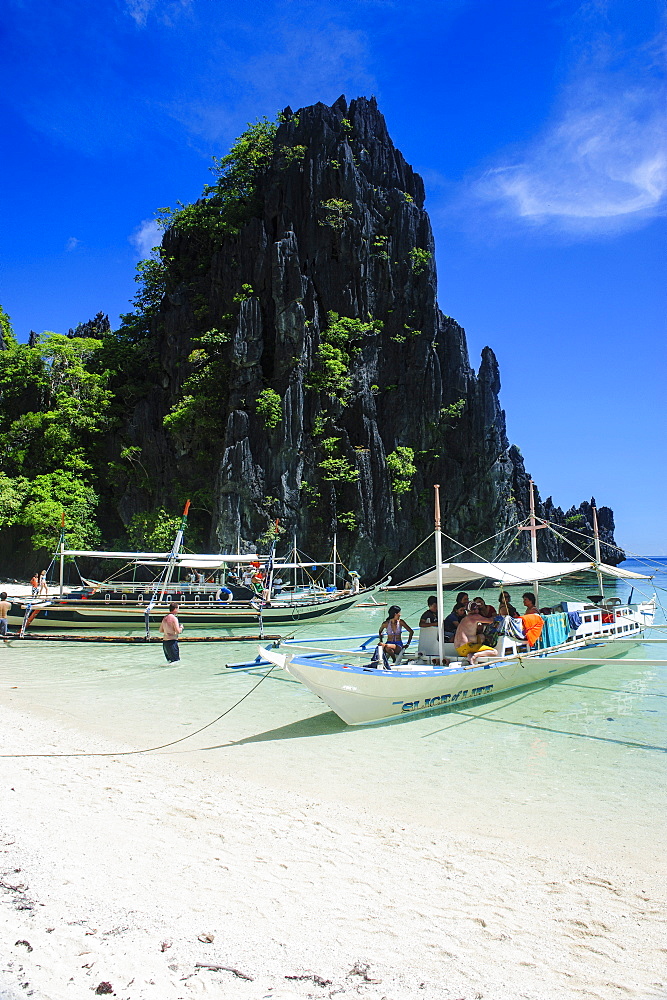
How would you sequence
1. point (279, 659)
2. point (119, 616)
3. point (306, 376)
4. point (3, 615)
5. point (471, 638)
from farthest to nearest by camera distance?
point (306, 376) < point (119, 616) < point (3, 615) < point (471, 638) < point (279, 659)

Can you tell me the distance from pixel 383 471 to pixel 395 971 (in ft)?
140

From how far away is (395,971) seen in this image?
3586 mm

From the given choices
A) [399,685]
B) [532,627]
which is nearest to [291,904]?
[399,685]

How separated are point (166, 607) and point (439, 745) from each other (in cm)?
1704

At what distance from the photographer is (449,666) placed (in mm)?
11023

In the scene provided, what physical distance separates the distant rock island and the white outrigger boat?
27.7 m

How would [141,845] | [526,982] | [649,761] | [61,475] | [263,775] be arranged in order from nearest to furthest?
1. [526,982]
2. [141,845]
3. [263,775]
4. [649,761]
5. [61,475]

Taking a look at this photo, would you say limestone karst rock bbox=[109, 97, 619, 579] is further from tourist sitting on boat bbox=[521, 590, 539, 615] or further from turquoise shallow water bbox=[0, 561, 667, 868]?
tourist sitting on boat bbox=[521, 590, 539, 615]

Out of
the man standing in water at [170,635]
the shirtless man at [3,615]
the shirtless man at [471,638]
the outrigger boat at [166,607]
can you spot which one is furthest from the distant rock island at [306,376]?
the shirtless man at [471,638]

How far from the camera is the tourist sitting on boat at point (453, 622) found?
1245cm

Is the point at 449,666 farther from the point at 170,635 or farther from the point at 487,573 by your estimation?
the point at 170,635

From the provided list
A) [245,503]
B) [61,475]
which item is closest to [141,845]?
[245,503]

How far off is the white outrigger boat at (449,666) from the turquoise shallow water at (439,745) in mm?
324

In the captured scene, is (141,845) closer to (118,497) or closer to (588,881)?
(588,881)
